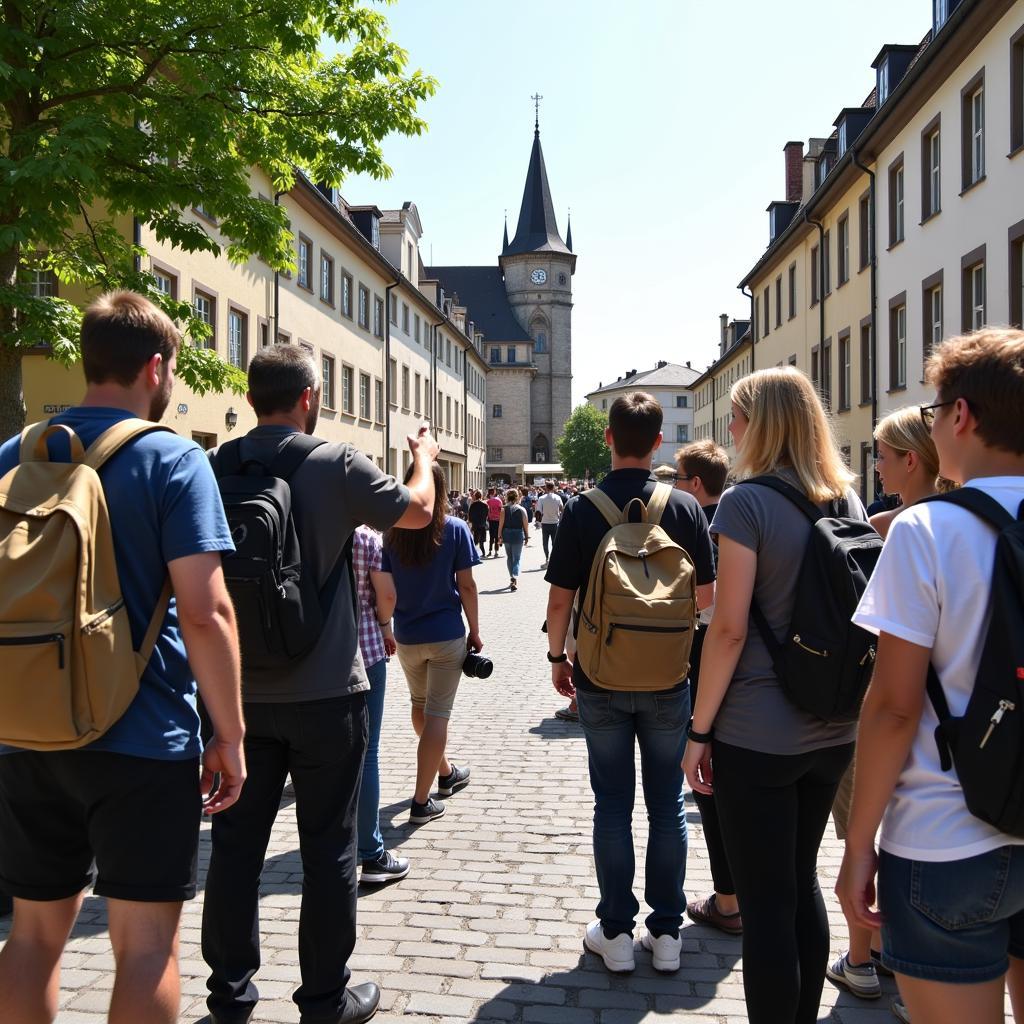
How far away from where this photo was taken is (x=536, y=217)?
3755 inches

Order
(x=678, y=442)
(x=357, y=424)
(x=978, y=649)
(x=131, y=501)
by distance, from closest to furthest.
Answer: (x=978, y=649) < (x=131, y=501) < (x=357, y=424) < (x=678, y=442)

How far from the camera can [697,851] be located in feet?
16.8

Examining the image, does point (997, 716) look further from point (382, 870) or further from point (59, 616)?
point (382, 870)

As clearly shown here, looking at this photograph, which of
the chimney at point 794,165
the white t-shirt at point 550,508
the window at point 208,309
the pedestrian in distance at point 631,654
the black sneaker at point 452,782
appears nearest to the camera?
the pedestrian in distance at point 631,654

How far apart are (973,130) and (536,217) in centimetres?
7975

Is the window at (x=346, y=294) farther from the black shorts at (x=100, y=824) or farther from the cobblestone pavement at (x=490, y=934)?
the black shorts at (x=100, y=824)

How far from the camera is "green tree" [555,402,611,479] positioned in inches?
3831

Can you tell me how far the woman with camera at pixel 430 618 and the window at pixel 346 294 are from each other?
2733 centimetres

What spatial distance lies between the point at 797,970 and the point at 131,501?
2209 mm

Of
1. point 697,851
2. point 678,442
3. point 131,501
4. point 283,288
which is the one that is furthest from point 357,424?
point 678,442

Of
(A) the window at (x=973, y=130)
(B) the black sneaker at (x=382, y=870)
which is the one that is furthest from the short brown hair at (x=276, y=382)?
(A) the window at (x=973, y=130)

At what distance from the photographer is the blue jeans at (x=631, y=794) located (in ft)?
12.2

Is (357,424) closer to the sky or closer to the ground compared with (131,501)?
closer to the sky

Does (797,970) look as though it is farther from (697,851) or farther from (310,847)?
(697,851)
